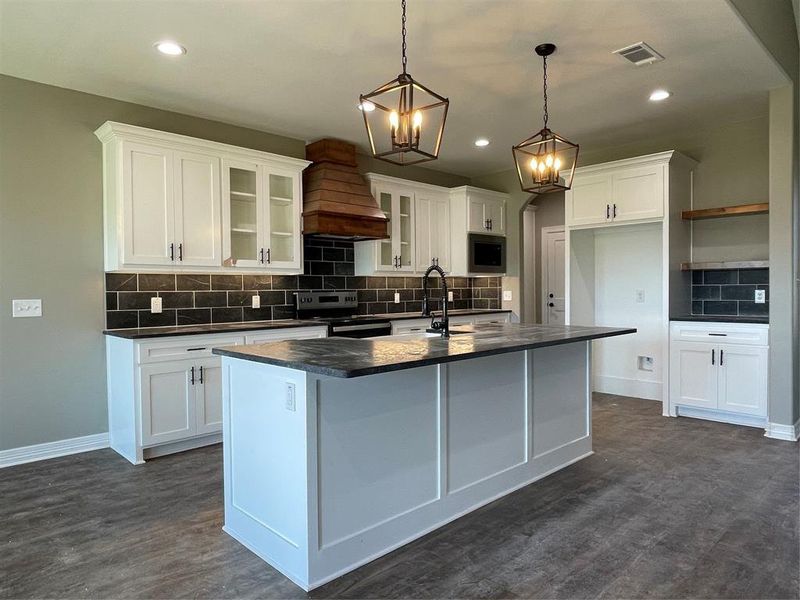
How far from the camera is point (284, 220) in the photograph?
4699mm

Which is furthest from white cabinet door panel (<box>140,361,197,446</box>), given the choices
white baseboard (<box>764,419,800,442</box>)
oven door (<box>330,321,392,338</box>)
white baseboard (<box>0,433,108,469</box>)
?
white baseboard (<box>764,419,800,442</box>)

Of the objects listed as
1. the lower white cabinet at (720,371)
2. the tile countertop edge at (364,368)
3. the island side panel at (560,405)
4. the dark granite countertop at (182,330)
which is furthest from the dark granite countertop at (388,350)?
the lower white cabinet at (720,371)

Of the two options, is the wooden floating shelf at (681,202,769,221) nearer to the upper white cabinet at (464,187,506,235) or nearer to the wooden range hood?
the upper white cabinet at (464,187,506,235)

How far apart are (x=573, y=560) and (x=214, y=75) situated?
3541 mm

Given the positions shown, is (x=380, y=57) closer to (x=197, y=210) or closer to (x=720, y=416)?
(x=197, y=210)

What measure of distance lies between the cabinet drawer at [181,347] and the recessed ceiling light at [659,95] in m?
3.65

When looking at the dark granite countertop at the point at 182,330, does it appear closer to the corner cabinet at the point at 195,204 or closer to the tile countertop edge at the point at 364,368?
the corner cabinet at the point at 195,204

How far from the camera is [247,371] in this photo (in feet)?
7.64

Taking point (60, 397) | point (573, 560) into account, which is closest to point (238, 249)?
point (60, 397)

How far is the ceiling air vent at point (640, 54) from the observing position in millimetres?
3158

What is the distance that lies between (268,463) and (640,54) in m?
3.20

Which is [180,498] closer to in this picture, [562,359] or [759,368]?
[562,359]

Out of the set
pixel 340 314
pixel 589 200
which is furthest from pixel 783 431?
pixel 340 314

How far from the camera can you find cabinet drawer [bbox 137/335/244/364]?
3.53 metres
